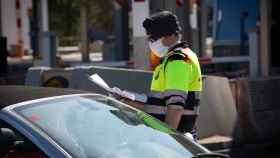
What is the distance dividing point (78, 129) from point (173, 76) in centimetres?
128

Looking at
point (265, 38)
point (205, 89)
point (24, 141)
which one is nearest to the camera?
point (24, 141)

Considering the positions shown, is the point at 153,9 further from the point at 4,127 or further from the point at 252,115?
the point at 4,127

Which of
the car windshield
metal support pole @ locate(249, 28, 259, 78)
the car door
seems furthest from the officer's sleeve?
metal support pole @ locate(249, 28, 259, 78)

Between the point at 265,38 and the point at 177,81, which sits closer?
the point at 177,81

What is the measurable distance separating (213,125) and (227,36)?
11.2 m

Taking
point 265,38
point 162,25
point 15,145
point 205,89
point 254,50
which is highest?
Answer: point 162,25

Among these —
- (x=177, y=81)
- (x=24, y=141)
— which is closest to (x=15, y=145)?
(x=24, y=141)

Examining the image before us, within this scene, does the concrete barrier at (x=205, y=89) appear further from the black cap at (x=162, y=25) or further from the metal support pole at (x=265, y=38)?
the metal support pole at (x=265, y=38)

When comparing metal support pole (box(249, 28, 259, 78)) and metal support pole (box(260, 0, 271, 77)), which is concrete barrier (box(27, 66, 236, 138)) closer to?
metal support pole (box(249, 28, 259, 78))

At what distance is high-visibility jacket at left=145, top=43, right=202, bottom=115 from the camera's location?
533cm

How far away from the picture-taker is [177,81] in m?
5.33

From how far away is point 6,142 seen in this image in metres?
3.98

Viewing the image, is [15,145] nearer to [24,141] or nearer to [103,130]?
[24,141]

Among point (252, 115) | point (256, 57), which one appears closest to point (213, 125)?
point (252, 115)
